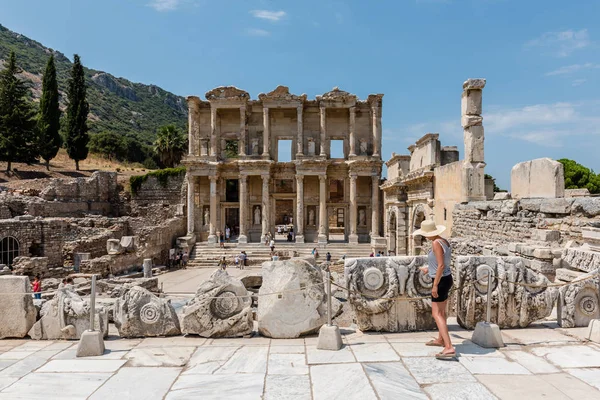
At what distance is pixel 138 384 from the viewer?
4066mm

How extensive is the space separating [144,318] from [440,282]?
163 inches

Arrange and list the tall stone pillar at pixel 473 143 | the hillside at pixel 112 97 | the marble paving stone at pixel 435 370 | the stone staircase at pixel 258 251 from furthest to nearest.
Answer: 1. the hillside at pixel 112 97
2. the stone staircase at pixel 258 251
3. the tall stone pillar at pixel 473 143
4. the marble paving stone at pixel 435 370

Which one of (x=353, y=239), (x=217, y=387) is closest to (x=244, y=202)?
(x=353, y=239)

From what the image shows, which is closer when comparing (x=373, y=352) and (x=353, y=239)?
(x=373, y=352)

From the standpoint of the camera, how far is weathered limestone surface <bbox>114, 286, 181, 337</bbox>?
566 cm

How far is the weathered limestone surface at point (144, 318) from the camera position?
566 cm

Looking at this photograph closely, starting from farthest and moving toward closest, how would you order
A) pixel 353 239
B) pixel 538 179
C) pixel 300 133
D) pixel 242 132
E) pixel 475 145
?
pixel 242 132, pixel 300 133, pixel 353 239, pixel 475 145, pixel 538 179

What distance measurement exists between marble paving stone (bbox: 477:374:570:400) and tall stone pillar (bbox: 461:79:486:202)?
9.42m

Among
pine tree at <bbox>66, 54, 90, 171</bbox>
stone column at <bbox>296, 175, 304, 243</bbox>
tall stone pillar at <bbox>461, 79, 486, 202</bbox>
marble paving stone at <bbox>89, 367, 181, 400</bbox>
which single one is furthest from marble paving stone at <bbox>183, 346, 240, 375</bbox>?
pine tree at <bbox>66, 54, 90, 171</bbox>

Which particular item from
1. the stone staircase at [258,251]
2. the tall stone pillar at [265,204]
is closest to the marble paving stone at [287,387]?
the stone staircase at [258,251]

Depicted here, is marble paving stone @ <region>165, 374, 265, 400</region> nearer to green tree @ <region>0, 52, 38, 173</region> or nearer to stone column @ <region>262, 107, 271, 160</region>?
stone column @ <region>262, 107, 271, 160</region>

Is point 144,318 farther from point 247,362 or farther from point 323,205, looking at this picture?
point 323,205

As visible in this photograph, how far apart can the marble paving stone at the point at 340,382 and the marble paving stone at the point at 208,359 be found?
3.67ft

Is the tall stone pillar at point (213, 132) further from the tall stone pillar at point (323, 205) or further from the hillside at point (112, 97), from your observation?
the hillside at point (112, 97)
